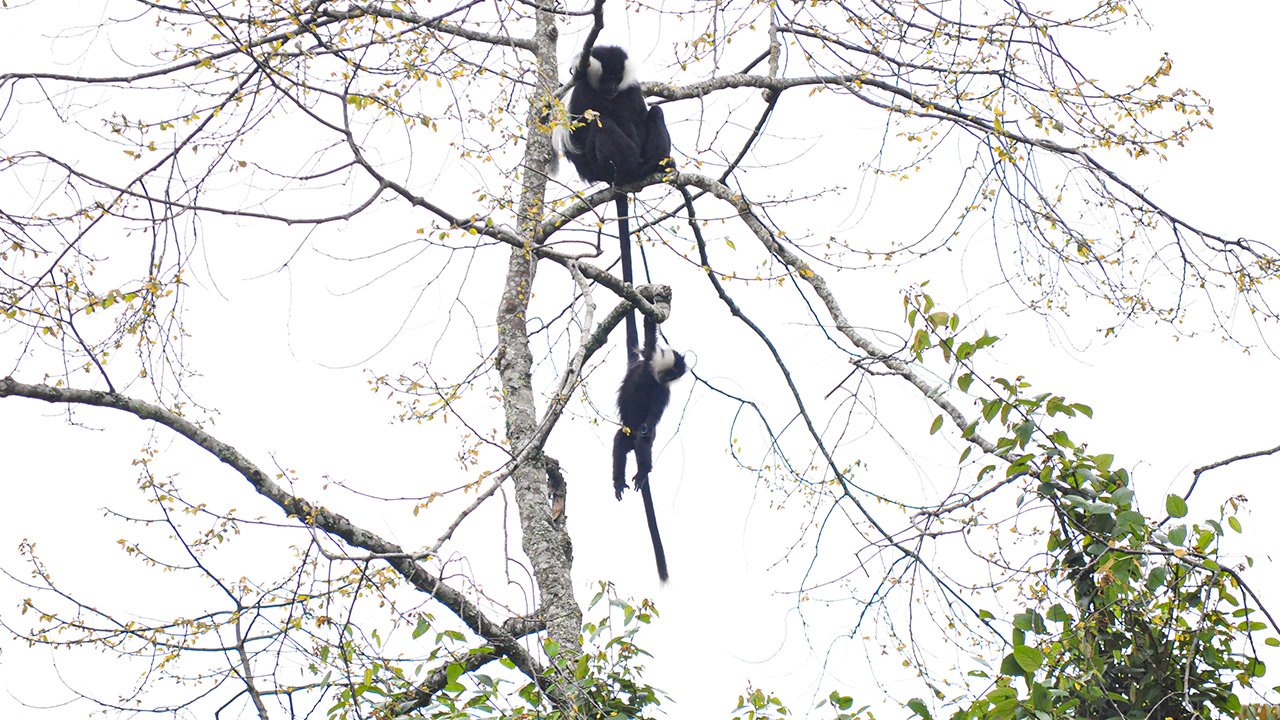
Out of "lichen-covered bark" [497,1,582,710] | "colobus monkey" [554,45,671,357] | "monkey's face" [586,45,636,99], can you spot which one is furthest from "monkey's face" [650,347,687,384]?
"monkey's face" [586,45,636,99]

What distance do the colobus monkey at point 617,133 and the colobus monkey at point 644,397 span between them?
0.42 feet

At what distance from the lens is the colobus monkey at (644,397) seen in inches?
203

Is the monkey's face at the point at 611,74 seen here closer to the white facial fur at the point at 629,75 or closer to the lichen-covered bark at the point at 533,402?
the white facial fur at the point at 629,75

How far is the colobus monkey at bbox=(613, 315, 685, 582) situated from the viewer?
5.17 meters

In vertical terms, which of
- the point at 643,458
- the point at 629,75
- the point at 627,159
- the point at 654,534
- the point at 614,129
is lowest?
the point at 654,534

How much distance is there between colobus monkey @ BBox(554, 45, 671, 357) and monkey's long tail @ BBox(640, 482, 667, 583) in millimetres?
869

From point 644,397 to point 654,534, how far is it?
772 millimetres

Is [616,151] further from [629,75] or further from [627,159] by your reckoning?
[629,75]

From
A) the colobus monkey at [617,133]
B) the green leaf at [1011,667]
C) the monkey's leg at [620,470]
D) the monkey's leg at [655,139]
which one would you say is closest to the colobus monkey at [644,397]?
the monkey's leg at [620,470]

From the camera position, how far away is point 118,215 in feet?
10.0

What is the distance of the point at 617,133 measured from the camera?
Result: 5.13 metres

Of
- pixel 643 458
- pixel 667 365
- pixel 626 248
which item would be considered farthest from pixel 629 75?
pixel 643 458

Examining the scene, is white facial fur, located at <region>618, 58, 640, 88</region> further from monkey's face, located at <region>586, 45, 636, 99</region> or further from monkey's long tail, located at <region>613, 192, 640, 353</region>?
monkey's long tail, located at <region>613, 192, 640, 353</region>

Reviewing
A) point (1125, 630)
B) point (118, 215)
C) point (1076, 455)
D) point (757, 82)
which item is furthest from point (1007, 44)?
point (118, 215)
